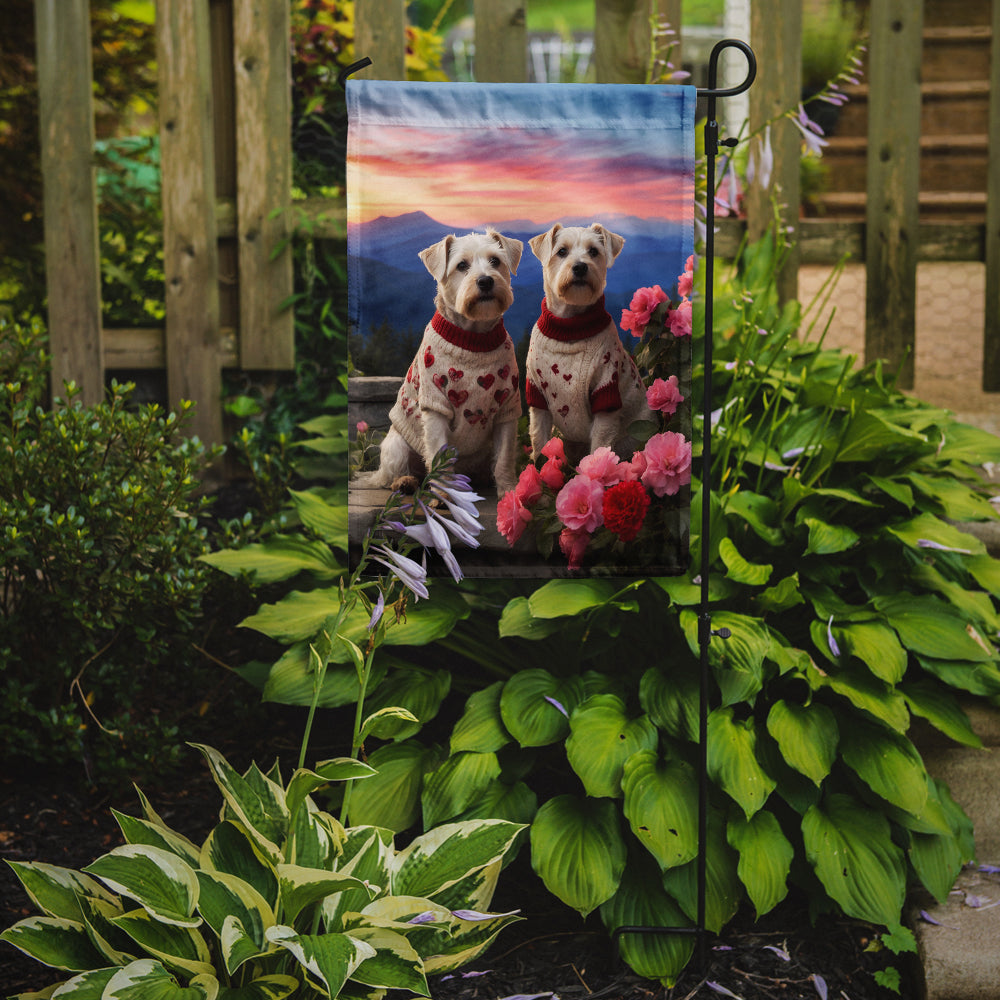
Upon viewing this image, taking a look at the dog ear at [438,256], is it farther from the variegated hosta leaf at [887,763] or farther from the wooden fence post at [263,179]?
the wooden fence post at [263,179]

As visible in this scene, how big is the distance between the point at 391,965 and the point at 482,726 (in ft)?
1.90

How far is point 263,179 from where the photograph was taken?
325 centimetres

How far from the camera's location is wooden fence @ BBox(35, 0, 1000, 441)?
312 cm

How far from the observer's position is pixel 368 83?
66.7 inches

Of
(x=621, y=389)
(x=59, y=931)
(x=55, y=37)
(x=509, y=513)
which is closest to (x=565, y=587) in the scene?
(x=509, y=513)

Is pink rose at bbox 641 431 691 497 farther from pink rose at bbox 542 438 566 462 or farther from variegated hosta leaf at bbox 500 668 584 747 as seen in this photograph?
variegated hosta leaf at bbox 500 668 584 747

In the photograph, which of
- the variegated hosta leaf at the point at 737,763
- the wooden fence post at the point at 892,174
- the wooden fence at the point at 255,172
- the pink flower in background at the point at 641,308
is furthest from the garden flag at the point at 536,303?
the wooden fence post at the point at 892,174

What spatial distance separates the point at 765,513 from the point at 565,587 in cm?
54

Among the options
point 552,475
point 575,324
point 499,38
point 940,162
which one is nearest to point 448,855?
point 552,475

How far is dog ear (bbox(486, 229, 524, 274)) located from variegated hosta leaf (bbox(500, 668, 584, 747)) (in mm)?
810

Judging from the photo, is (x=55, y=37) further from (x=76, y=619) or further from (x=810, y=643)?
(x=810, y=643)

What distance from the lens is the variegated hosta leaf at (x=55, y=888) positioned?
1.55m

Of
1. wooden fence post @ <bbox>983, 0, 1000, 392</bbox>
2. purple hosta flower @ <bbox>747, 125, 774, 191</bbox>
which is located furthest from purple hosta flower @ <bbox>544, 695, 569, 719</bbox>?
wooden fence post @ <bbox>983, 0, 1000, 392</bbox>

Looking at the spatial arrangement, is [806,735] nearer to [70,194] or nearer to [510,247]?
[510,247]
